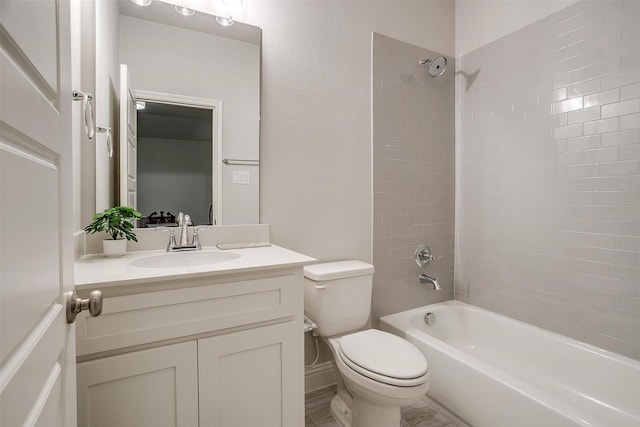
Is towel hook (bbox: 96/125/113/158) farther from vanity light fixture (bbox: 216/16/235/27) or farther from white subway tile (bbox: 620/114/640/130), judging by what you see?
white subway tile (bbox: 620/114/640/130)

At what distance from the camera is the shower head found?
6.84ft

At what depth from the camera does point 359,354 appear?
55.9 inches

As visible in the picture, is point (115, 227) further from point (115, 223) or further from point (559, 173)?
point (559, 173)

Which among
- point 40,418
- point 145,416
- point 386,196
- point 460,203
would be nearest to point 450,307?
point 460,203

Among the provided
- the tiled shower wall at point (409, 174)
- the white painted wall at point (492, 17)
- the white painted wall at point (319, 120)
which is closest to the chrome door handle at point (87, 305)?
the white painted wall at point (319, 120)

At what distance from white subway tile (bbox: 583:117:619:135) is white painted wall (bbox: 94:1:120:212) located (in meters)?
2.32

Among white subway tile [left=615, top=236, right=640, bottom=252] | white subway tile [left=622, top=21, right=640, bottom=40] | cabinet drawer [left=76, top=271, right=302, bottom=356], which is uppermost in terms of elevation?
white subway tile [left=622, top=21, right=640, bottom=40]

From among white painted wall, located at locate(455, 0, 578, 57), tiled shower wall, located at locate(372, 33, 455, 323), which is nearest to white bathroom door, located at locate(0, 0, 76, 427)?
tiled shower wall, located at locate(372, 33, 455, 323)

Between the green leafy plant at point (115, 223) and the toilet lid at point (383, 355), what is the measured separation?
42.0 inches

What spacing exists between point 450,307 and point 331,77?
1.73 m

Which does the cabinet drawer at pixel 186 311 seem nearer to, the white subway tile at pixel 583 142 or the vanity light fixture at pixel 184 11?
the vanity light fixture at pixel 184 11

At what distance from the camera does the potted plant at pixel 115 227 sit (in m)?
1.29

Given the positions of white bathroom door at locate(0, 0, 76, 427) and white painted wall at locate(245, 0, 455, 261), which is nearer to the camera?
white bathroom door at locate(0, 0, 76, 427)

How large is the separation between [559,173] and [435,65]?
99 centimetres
